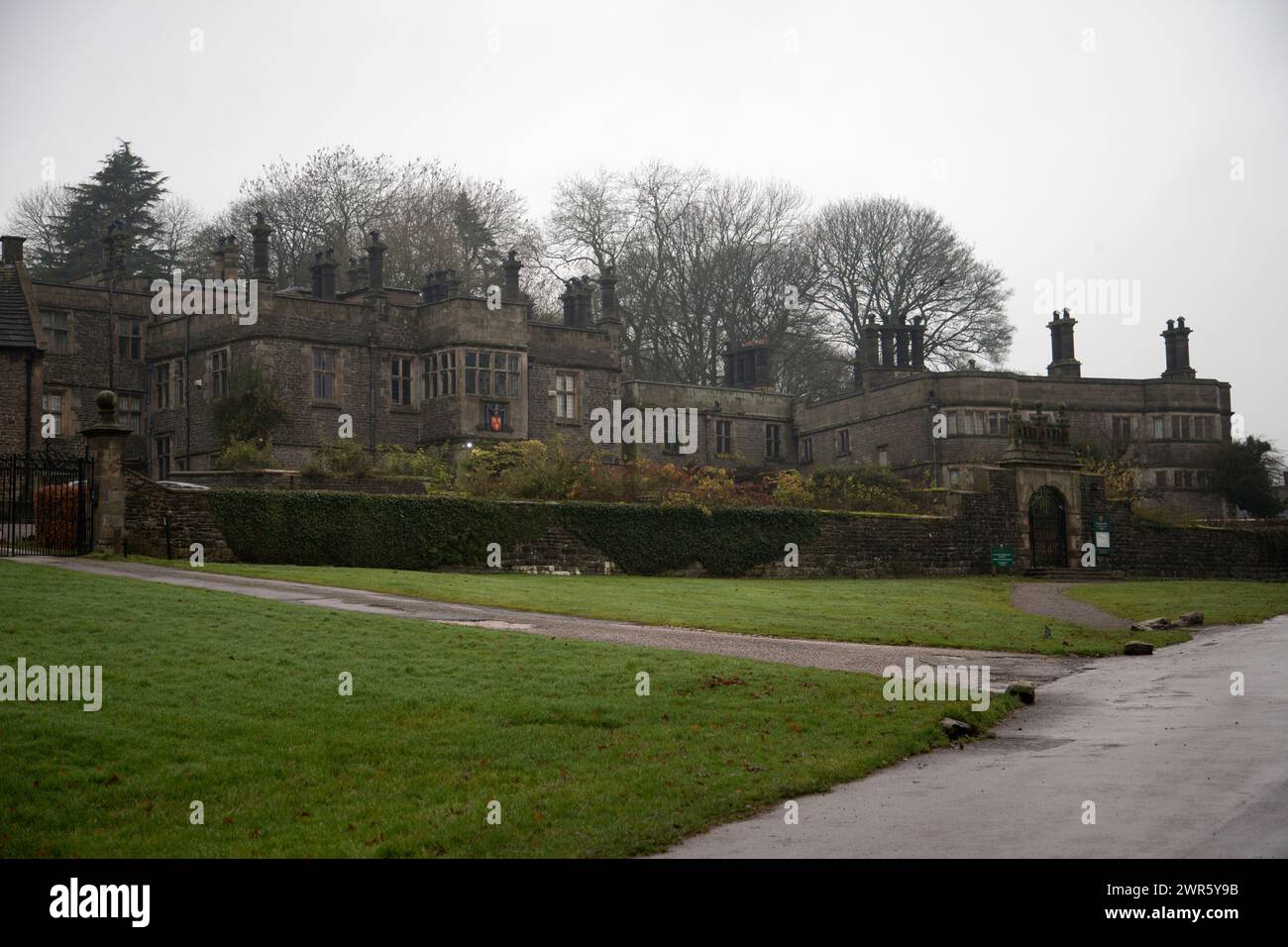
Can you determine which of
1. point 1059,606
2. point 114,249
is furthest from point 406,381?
point 1059,606

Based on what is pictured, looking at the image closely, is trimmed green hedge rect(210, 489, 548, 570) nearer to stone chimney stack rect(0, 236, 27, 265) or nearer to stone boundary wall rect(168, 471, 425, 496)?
stone boundary wall rect(168, 471, 425, 496)

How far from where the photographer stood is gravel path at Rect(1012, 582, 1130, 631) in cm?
2719

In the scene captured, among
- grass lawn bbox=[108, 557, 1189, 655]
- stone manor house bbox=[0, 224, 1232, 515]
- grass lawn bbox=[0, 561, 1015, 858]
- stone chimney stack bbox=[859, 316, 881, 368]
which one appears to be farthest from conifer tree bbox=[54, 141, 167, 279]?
grass lawn bbox=[0, 561, 1015, 858]

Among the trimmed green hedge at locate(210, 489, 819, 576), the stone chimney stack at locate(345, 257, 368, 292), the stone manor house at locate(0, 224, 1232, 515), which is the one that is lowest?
the trimmed green hedge at locate(210, 489, 819, 576)

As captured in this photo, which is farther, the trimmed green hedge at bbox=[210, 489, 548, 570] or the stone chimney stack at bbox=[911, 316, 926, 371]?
the stone chimney stack at bbox=[911, 316, 926, 371]

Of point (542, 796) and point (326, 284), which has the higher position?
point (326, 284)

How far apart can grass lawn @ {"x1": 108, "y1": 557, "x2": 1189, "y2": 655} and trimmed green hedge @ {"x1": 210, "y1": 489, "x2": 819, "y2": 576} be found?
1.29 metres

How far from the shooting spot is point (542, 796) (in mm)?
10734

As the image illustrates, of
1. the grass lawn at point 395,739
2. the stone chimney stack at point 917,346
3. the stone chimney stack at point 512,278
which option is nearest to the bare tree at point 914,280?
the stone chimney stack at point 917,346

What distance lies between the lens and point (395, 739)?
479 inches
